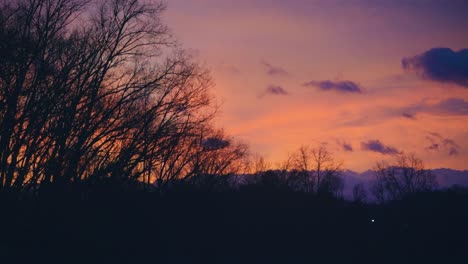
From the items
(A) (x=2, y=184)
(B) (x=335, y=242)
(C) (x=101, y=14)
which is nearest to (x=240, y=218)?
(B) (x=335, y=242)

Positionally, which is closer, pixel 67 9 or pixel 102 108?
pixel 67 9

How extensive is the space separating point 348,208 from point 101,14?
19.0 m

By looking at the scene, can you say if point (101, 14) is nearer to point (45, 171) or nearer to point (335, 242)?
point (45, 171)

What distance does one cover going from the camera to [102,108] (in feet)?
84.1

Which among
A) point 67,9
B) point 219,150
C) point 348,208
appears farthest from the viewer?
point 219,150

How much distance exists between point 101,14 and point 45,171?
8.39 meters

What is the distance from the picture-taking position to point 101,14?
24.7 m

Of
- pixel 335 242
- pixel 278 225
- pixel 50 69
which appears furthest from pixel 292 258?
pixel 50 69

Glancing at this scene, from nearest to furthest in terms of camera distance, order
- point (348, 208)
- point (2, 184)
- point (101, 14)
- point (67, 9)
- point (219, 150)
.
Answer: point (2, 184)
point (67, 9)
point (101, 14)
point (348, 208)
point (219, 150)

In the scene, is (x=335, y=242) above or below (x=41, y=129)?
below

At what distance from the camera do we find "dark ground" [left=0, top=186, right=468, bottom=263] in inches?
666

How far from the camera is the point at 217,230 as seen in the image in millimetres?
22312

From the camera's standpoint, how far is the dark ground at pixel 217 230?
16906 mm

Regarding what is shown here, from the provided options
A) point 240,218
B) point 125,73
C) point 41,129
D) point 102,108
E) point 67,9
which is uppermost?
point 67,9
